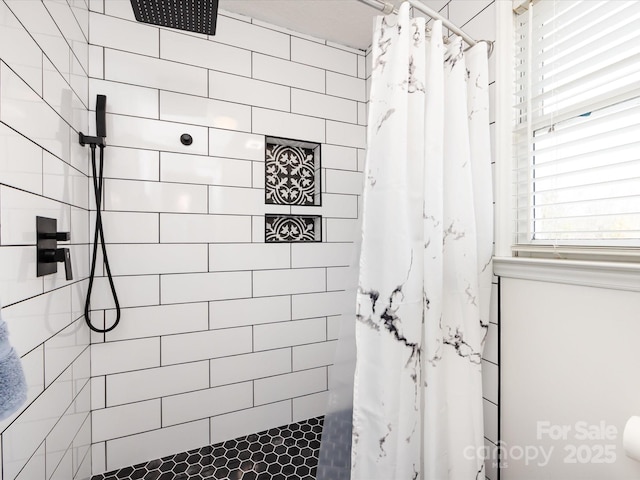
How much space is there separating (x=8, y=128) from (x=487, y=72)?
1.42 meters

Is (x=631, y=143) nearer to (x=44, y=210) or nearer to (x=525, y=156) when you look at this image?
(x=525, y=156)

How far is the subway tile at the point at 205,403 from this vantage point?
4.73ft

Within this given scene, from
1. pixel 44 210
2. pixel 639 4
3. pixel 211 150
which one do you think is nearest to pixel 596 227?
pixel 639 4

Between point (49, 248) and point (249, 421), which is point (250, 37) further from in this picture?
point (249, 421)

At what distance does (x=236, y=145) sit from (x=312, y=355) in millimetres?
1160

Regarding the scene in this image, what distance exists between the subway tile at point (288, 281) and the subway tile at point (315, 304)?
1.5 inches

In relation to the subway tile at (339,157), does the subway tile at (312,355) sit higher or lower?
lower

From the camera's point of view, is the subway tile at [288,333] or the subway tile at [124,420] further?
the subway tile at [288,333]

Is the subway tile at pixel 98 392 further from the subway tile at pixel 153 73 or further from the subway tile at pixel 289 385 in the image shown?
the subway tile at pixel 153 73

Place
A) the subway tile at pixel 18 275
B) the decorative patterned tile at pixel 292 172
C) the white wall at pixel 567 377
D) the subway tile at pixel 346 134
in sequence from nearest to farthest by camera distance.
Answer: the subway tile at pixel 18 275
the white wall at pixel 567 377
the decorative patterned tile at pixel 292 172
the subway tile at pixel 346 134

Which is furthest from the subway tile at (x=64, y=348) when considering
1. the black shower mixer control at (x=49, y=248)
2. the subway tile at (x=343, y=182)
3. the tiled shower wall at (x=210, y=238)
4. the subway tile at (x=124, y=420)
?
the subway tile at (x=343, y=182)

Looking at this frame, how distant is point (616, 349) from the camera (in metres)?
0.84

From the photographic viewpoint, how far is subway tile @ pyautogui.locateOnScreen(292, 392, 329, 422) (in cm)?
169

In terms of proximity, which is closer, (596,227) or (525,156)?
(596,227)
